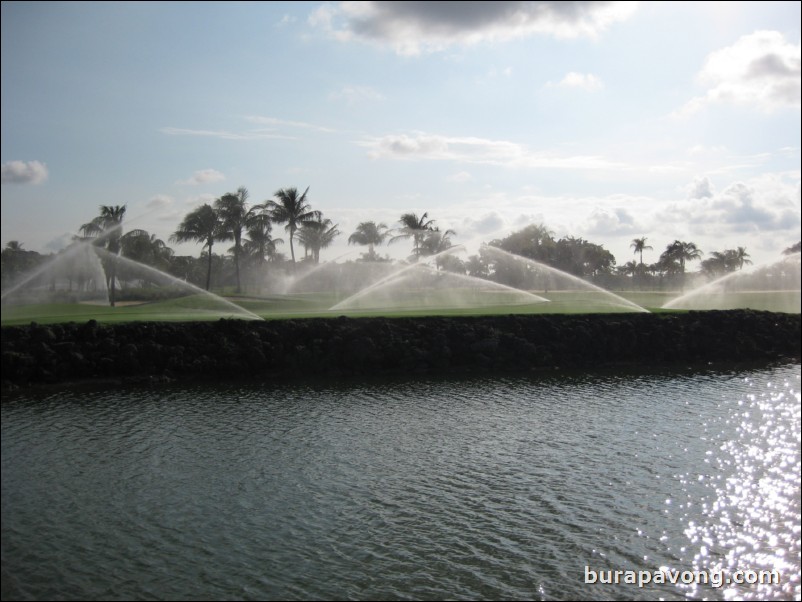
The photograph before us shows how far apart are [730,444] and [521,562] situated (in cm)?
1176

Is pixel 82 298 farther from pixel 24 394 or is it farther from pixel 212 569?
pixel 212 569

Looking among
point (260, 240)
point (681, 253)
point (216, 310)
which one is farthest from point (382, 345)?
point (681, 253)

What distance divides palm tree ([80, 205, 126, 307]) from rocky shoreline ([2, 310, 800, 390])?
1212 cm

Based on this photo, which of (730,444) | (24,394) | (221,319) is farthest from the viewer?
(221,319)

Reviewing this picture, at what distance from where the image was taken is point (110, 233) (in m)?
Result: 54.0

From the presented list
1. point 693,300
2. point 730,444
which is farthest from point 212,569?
point 693,300

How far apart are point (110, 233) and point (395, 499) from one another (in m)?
46.5

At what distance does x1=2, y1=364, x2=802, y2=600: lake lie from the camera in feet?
40.8

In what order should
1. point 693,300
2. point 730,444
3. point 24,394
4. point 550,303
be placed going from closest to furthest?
point 730,444, point 24,394, point 550,303, point 693,300

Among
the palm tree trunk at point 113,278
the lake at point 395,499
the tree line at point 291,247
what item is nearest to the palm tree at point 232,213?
the tree line at point 291,247

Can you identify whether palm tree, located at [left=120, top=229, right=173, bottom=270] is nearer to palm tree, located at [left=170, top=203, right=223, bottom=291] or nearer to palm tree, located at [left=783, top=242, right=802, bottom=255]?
palm tree, located at [left=170, top=203, right=223, bottom=291]

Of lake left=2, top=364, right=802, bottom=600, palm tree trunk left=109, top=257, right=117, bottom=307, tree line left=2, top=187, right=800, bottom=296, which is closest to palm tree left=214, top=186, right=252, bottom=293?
tree line left=2, top=187, right=800, bottom=296

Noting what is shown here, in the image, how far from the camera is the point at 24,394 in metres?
28.7

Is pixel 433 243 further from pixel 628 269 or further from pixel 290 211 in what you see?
pixel 628 269
